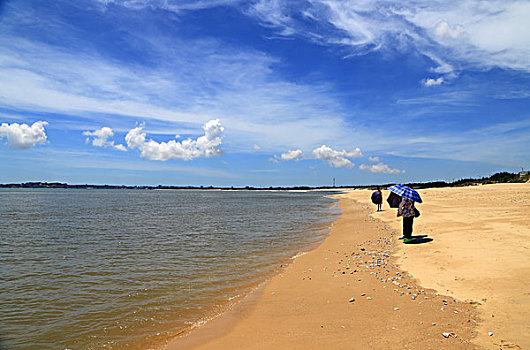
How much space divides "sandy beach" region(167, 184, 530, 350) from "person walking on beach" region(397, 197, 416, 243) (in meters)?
1.15

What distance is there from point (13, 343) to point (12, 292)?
377cm

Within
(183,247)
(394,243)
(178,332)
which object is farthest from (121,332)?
(394,243)

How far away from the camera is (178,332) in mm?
6441

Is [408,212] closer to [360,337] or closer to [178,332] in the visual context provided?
[360,337]

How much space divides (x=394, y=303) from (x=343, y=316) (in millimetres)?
1262

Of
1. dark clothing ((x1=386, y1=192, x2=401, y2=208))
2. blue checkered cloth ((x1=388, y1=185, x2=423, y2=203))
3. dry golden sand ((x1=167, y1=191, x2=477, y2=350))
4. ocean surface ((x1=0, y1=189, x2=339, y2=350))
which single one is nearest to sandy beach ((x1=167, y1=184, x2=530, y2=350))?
dry golden sand ((x1=167, y1=191, x2=477, y2=350))

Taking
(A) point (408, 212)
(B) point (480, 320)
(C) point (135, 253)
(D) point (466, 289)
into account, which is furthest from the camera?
(C) point (135, 253)

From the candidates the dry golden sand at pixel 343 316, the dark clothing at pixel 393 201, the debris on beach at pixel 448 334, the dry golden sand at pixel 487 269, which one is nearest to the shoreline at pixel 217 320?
the dry golden sand at pixel 343 316

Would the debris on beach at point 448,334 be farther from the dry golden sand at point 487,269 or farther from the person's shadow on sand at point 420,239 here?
the person's shadow on sand at point 420,239

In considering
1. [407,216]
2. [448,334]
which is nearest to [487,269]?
[448,334]

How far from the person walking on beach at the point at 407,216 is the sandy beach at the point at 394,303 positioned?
115 centimetres

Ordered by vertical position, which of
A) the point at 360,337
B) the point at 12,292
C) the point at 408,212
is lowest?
the point at 12,292

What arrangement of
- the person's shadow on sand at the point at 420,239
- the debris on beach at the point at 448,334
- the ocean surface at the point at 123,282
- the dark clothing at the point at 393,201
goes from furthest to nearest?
the dark clothing at the point at 393,201, the person's shadow on sand at the point at 420,239, the ocean surface at the point at 123,282, the debris on beach at the point at 448,334

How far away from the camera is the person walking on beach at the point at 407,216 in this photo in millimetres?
12734
